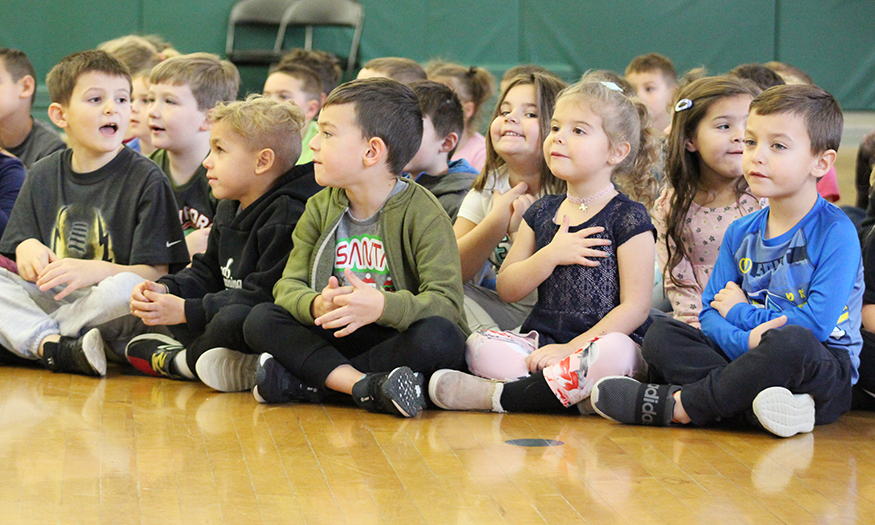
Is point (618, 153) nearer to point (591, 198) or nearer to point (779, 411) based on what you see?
point (591, 198)

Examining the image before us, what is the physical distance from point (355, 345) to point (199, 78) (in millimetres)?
1317

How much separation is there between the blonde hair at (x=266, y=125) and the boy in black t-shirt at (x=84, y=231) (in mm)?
324

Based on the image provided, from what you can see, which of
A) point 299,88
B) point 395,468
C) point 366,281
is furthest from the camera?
point 299,88

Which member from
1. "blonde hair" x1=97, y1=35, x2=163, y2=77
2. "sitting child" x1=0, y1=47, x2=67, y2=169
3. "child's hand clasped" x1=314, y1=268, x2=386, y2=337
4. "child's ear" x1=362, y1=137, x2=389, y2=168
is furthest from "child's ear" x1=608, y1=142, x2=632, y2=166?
"blonde hair" x1=97, y1=35, x2=163, y2=77

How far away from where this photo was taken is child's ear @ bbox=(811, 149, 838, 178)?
188 cm

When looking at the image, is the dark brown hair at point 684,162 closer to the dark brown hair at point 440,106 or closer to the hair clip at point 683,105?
the hair clip at point 683,105

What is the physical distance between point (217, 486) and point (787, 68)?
10.4ft

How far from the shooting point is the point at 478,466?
1578 mm

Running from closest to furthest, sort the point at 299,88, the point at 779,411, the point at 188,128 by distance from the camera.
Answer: the point at 779,411 < the point at 188,128 < the point at 299,88

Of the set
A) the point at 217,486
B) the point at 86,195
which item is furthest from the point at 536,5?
the point at 217,486

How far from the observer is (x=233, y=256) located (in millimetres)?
2295

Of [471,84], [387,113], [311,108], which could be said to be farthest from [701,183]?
[311,108]

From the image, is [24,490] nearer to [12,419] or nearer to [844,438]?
[12,419]

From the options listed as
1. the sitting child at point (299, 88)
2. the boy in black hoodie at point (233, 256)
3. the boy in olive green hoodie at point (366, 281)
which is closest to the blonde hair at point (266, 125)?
the boy in black hoodie at point (233, 256)
